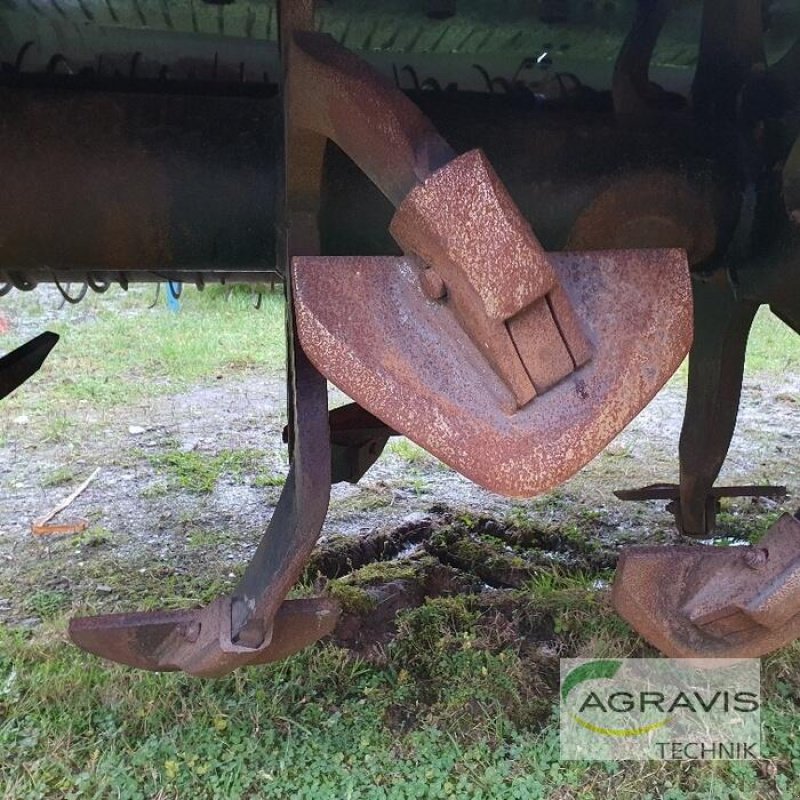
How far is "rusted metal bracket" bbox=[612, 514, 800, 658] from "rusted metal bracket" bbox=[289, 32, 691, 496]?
368 millimetres

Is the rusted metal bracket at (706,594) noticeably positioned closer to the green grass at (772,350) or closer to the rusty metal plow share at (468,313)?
the rusty metal plow share at (468,313)

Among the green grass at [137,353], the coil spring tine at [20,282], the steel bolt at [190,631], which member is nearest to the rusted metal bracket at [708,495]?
the steel bolt at [190,631]

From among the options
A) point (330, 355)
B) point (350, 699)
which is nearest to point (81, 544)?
point (350, 699)

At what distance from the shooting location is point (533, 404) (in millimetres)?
929

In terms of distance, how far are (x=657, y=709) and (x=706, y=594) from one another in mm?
519

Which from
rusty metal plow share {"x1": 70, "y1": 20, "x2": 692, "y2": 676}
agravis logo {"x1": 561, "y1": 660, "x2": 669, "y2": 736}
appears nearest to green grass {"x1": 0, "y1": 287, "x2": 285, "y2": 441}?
agravis logo {"x1": 561, "y1": 660, "x2": 669, "y2": 736}

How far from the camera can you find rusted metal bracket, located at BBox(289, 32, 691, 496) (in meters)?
0.86

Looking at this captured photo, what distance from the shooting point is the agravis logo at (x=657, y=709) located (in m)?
1.51

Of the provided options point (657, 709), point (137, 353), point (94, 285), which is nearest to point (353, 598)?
point (657, 709)

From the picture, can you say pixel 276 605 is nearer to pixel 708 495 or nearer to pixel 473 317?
pixel 473 317

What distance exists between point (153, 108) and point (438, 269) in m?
0.68

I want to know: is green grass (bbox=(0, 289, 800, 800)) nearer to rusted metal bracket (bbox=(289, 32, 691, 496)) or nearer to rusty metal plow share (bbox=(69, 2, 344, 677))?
rusty metal plow share (bbox=(69, 2, 344, 677))

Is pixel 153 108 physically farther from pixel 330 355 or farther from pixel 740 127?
pixel 740 127

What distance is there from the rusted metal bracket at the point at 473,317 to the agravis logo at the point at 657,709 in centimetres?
81
